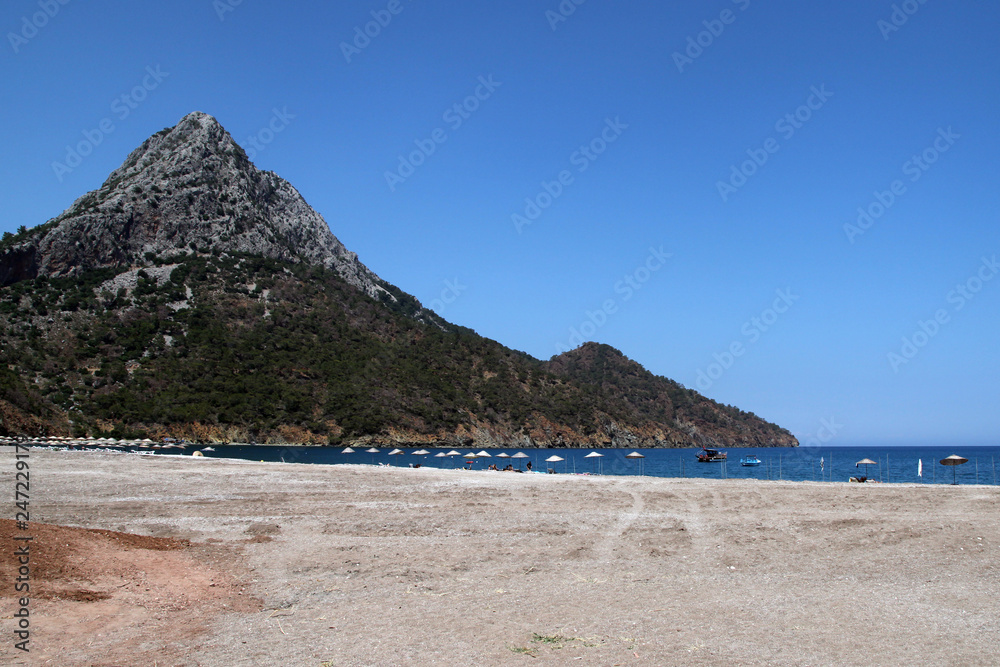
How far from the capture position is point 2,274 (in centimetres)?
10838

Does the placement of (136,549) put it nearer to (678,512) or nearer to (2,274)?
(678,512)

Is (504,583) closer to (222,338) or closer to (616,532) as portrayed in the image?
(616,532)

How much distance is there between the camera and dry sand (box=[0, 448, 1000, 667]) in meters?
8.03

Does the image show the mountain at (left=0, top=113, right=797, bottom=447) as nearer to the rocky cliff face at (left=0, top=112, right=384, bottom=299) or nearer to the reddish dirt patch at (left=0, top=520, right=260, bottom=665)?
the rocky cliff face at (left=0, top=112, right=384, bottom=299)

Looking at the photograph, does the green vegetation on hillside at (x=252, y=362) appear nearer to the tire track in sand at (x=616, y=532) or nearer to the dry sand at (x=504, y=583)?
the dry sand at (x=504, y=583)

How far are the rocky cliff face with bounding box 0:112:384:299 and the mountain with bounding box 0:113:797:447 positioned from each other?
32 centimetres

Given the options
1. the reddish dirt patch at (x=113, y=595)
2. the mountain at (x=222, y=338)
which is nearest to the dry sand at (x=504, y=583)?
the reddish dirt patch at (x=113, y=595)

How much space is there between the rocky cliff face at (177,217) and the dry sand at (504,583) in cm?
11123

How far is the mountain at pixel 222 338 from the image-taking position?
94250 millimetres

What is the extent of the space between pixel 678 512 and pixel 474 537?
7.98 m

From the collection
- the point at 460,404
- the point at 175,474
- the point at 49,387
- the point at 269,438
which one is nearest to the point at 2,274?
the point at 49,387

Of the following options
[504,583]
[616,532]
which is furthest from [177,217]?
[504,583]

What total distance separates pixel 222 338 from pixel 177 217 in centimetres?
3381

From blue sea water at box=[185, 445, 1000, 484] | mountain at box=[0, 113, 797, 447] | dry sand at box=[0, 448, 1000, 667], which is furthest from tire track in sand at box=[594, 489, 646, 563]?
mountain at box=[0, 113, 797, 447]
